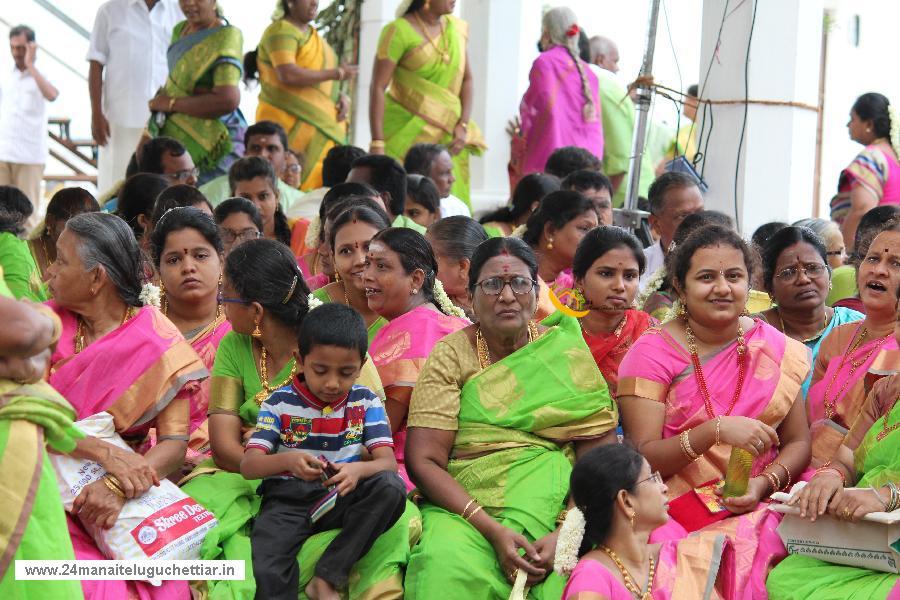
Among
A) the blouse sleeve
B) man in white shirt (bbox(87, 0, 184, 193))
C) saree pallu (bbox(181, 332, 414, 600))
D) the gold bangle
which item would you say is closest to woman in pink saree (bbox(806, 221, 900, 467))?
the blouse sleeve

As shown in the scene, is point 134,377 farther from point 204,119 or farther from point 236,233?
point 204,119

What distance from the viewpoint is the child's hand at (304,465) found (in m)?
3.80

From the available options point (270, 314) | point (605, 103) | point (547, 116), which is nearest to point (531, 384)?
point (270, 314)

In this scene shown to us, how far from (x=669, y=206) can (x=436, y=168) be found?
5.75 feet

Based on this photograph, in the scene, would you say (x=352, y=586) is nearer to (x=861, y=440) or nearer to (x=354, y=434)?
(x=354, y=434)

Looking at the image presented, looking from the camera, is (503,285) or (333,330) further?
(503,285)

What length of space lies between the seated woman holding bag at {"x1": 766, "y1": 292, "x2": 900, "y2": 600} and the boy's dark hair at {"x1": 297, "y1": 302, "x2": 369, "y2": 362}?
139 centimetres

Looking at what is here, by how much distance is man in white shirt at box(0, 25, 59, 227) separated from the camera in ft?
35.2

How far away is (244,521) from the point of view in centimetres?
400

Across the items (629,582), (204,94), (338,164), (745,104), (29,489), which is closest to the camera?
(29,489)

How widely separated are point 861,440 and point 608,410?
2.67ft

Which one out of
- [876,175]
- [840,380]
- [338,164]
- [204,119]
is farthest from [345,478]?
[876,175]

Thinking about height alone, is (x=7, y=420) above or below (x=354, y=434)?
above

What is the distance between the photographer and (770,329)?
4457mm
